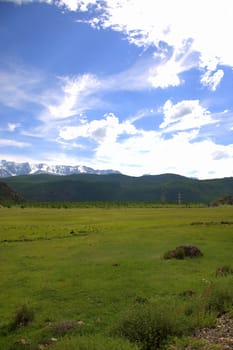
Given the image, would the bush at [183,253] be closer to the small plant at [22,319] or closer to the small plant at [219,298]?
the small plant at [219,298]

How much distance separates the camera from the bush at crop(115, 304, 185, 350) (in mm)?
12047

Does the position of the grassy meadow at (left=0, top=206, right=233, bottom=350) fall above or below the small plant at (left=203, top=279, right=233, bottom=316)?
below

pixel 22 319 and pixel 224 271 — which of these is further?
pixel 224 271

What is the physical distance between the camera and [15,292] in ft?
68.0

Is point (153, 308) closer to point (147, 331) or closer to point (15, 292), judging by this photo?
point (147, 331)

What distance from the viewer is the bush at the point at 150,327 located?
1205 cm

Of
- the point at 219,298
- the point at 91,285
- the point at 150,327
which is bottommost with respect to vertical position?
the point at 91,285

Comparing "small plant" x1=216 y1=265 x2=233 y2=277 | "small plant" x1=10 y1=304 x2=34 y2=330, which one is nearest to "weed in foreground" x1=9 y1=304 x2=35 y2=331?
"small plant" x1=10 y1=304 x2=34 y2=330

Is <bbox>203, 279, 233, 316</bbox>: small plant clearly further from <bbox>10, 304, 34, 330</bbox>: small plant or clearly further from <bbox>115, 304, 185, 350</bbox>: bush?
<bbox>10, 304, 34, 330</bbox>: small plant

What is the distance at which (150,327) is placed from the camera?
12.2 meters

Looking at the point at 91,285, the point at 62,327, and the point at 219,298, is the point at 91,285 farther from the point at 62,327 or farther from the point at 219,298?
the point at 219,298

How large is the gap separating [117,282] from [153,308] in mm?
9142

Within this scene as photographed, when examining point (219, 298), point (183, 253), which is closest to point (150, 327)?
point (219, 298)

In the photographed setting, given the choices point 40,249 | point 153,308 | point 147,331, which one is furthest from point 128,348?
point 40,249
